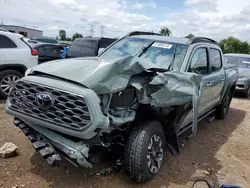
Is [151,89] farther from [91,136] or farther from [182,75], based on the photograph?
[91,136]

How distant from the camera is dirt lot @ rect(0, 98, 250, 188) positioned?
10.3 ft

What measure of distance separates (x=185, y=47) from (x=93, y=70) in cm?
194

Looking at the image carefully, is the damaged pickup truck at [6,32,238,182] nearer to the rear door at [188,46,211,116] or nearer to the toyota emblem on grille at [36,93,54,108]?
the toyota emblem on grille at [36,93,54,108]

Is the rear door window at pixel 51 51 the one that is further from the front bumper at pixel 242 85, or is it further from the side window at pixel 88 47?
the front bumper at pixel 242 85

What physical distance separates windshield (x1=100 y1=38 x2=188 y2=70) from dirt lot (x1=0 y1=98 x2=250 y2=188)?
148 centimetres

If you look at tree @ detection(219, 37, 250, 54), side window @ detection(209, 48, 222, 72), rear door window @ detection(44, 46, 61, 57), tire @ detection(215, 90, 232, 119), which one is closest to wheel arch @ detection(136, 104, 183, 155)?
side window @ detection(209, 48, 222, 72)

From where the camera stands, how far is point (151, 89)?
10.2ft

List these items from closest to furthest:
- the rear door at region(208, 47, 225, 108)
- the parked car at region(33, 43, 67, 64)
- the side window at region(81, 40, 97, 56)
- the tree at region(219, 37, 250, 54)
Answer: the rear door at region(208, 47, 225, 108), the side window at region(81, 40, 97, 56), the parked car at region(33, 43, 67, 64), the tree at region(219, 37, 250, 54)

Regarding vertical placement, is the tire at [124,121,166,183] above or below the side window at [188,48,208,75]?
below

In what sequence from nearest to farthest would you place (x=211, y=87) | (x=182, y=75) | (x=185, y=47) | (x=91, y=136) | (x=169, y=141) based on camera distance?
(x=91, y=136) → (x=182, y=75) → (x=169, y=141) → (x=185, y=47) → (x=211, y=87)

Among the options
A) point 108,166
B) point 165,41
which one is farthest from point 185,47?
point 108,166

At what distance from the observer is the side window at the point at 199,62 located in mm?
4168

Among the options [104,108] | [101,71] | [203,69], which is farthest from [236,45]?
[104,108]

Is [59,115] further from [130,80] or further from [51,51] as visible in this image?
[51,51]
